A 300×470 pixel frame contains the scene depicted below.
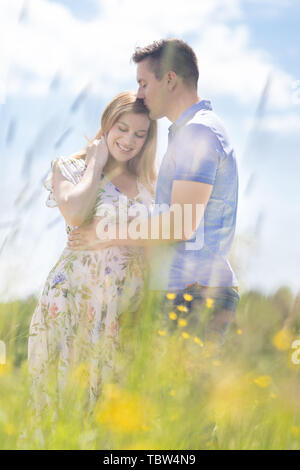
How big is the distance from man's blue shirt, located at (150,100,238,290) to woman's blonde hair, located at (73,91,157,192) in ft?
2.21

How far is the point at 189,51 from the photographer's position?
2.55m

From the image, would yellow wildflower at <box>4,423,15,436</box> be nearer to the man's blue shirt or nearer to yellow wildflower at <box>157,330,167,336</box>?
yellow wildflower at <box>157,330,167,336</box>

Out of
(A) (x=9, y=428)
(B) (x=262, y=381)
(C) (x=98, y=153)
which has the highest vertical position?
(C) (x=98, y=153)

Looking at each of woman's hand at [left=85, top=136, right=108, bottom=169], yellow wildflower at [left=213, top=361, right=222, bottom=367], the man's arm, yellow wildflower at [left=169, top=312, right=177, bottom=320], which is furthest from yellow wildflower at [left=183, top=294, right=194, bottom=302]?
woman's hand at [left=85, top=136, right=108, bottom=169]

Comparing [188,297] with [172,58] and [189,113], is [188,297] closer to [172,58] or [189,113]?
[189,113]

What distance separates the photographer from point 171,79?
245cm

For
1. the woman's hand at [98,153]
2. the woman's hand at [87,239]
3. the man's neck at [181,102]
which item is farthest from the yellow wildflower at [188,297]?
the woman's hand at [98,153]

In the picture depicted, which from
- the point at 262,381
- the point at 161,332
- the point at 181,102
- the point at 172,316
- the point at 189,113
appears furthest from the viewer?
the point at 181,102

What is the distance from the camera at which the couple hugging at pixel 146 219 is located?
201 cm

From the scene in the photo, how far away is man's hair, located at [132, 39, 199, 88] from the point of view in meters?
2.46

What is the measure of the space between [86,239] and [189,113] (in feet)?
2.73

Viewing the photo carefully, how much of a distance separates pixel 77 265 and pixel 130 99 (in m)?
0.98

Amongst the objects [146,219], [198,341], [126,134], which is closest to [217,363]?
[198,341]
